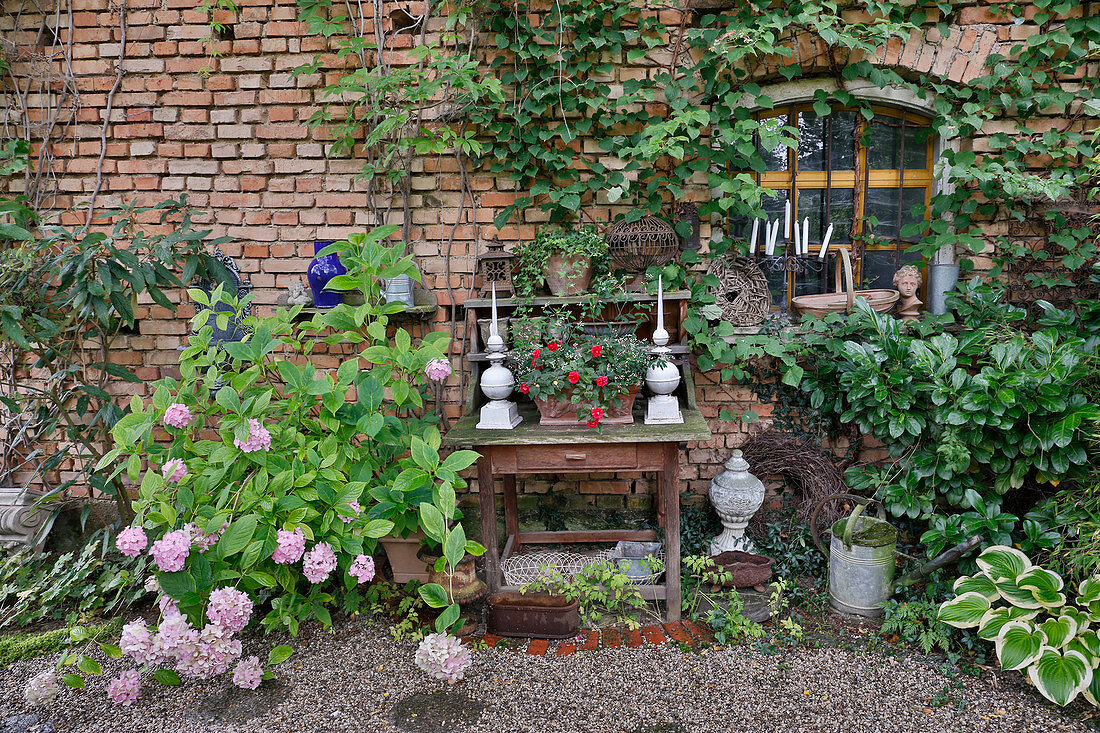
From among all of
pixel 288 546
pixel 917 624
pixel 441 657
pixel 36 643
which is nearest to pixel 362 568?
pixel 288 546

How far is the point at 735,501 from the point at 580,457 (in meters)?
0.85

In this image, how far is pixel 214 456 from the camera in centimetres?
214

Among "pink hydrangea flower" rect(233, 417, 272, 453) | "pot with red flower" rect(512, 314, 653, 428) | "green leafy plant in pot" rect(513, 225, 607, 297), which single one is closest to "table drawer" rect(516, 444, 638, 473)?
"pot with red flower" rect(512, 314, 653, 428)

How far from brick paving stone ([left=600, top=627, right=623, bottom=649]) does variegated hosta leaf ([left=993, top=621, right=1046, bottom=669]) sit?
1.30 m

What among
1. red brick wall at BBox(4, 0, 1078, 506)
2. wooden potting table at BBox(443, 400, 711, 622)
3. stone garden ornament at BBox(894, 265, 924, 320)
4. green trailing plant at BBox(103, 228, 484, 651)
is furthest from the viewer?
red brick wall at BBox(4, 0, 1078, 506)

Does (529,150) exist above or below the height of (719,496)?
above

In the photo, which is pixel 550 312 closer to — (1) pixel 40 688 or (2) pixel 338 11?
(2) pixel 338 11

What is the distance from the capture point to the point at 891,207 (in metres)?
3.23

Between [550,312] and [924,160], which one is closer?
[550,312]

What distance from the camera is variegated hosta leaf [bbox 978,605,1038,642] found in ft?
7.06

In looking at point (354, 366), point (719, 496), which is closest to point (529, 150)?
point (354, 366)

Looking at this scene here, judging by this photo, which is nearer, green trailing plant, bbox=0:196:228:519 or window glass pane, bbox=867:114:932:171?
green trailing plant, bbox=0:196:228:519

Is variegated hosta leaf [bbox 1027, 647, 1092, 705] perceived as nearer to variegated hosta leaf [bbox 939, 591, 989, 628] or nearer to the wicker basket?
variegated hosta leaf [bbox 939, 591, 989, 628]

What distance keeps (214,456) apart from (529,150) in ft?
6.41
